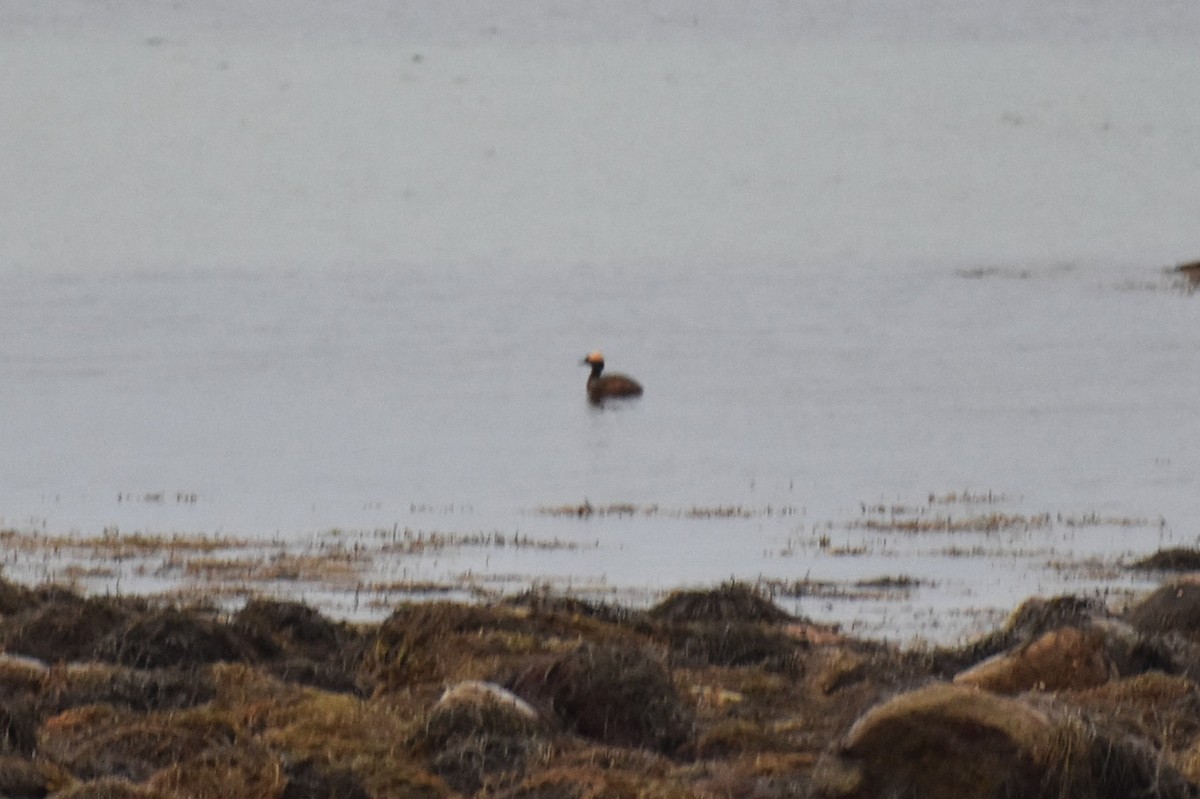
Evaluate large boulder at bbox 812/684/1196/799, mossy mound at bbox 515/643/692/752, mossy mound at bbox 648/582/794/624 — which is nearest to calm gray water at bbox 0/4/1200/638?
mossy mound at bbox 648/582/794/624

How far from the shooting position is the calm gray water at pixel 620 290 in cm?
2155

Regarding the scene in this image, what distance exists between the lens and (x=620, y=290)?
5834 centimetres

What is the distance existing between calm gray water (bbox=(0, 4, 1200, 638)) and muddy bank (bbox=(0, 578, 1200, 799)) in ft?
5.79

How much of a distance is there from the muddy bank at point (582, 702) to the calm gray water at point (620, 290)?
1.76 m

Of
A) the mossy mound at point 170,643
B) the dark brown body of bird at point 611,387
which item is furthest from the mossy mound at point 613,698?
the dark brown body of bird at point 611,387

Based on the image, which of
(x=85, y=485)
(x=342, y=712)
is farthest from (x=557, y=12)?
(x=342, y=712)

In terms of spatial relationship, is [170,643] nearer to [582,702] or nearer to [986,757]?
[582,702]

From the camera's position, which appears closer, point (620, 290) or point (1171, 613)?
point (1171, 613)

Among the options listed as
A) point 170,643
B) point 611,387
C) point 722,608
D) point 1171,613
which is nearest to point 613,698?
point 170,643

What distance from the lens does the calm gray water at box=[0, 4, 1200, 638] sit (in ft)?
70.7

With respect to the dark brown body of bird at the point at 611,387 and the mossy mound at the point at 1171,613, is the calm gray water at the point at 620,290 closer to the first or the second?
the dark brown body of bird at the point at 611,387

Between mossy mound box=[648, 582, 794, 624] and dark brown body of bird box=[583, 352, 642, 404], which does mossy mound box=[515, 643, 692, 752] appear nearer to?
mossy mound box=[648, 582, 794, 624]

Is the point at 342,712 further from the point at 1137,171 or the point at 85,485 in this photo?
the point at 1137,171

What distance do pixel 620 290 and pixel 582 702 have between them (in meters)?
47.6
